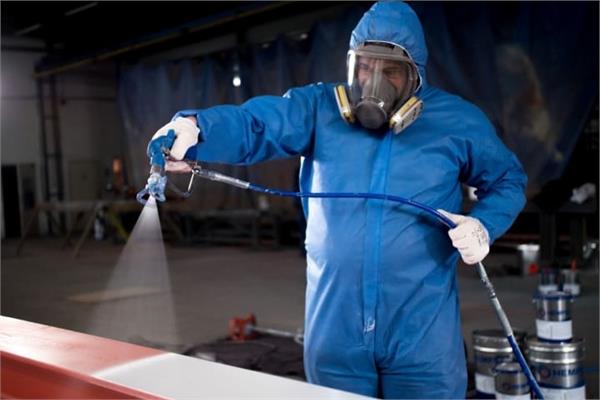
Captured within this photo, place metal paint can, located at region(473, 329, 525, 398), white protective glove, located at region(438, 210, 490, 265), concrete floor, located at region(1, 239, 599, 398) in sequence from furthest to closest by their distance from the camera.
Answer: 1. concrete floor, located at region(1, 239, 599, 398)
2. metal paint can, located at region(473, 329, 525, 398)
3. white protective glove, located at region(438, 210, 490, 265)

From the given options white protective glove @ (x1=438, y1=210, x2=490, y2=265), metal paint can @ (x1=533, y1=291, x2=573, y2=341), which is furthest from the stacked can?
white protective glove @ (x1=438, y1=210, x2=490, y2=265)

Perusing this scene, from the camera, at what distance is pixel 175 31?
34.5 ft

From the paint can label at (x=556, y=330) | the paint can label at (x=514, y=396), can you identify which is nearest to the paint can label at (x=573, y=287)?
the paint can label at (x=556, y=330)

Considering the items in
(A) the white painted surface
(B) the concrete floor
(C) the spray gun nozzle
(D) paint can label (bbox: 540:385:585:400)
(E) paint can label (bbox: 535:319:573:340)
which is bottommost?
(B) the concrete floor

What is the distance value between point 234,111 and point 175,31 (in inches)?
357

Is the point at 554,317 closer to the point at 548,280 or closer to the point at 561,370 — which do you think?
the point at 561,370

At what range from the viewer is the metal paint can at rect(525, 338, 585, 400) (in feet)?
9.86

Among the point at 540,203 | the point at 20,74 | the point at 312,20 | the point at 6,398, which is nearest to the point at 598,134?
the point at 540,203

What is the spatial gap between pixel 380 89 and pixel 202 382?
1051 millimetres

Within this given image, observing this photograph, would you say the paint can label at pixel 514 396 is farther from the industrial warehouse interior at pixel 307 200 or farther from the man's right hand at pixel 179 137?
the man's right hand at pixel 179 137

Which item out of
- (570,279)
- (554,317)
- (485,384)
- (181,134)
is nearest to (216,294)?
(570,279)

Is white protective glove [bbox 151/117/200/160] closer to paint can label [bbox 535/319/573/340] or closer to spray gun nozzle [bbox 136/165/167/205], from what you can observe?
spray gun nozzle [bbox 136/165/167/205]

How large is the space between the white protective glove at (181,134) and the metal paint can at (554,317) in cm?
194

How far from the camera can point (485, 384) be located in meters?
3.17
